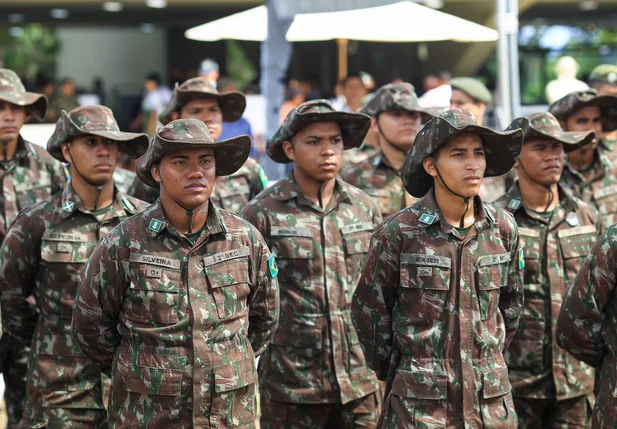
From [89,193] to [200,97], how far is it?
1879mm

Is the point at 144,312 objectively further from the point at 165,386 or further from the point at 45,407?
the point at 45,407

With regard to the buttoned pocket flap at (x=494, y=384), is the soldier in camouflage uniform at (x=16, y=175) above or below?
above

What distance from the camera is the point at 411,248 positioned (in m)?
5.74

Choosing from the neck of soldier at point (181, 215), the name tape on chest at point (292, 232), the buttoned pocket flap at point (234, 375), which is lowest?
the buttoned pocket flap at point (234, 375)

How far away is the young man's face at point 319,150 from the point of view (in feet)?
23.0

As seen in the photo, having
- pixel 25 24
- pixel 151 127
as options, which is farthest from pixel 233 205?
pixel 25 24

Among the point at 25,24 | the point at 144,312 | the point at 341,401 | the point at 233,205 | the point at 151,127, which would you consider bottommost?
the point at 341,401

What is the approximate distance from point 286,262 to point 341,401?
907 millimetres

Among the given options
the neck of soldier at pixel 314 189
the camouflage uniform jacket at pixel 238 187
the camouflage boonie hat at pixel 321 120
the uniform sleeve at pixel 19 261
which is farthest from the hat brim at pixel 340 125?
the uniform sleeve at pixel 19 261

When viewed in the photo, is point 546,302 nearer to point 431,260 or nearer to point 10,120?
point 431,260

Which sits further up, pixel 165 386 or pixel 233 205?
pixel 233 205

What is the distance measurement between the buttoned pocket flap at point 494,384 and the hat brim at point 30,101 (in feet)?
13.8

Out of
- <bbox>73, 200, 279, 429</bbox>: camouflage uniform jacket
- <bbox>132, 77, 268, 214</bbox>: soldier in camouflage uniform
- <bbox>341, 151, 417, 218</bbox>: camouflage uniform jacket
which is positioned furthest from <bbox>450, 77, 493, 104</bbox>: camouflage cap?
<bbox>73, 200, 279, 429</bbox>: camouflage uniform jacket

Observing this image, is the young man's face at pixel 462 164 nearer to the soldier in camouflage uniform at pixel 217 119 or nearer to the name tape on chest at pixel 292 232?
the name tape on chest at pixel 292 232
